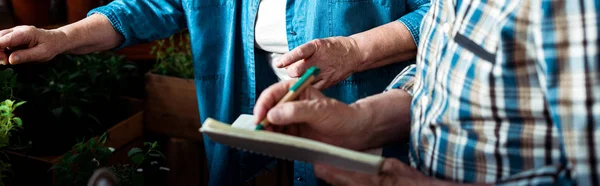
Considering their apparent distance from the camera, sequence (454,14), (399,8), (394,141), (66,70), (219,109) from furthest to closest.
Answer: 1. (66,70)
2. (219,109)
3. (399,8)
4. (394,141)
5. (454,14)

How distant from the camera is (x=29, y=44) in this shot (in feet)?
4.22

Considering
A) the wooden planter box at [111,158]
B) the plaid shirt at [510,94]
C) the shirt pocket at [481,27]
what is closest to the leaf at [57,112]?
the wooden planter box at [111,158]

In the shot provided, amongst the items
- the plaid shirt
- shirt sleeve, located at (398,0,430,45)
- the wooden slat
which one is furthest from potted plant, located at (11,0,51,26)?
the plaid shirt

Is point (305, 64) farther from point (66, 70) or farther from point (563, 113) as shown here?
point (66, 70)

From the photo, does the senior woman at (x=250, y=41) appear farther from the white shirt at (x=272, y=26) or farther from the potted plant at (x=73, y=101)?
the potted plant at (x=73, y=101)

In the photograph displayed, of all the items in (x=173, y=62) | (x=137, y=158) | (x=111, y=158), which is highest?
(x=137, y=158)

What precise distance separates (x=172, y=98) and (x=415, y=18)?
1420mm

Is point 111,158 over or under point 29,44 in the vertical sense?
under

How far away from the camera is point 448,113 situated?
90cm

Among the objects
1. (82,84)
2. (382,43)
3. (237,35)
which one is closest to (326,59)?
(382,43)

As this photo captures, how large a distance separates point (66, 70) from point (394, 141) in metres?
1.48

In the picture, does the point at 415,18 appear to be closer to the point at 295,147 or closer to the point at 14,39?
the point at 295,147

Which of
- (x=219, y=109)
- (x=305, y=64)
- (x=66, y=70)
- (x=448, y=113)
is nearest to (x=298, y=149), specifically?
(x=448, y=113)

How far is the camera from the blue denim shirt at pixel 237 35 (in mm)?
1484
